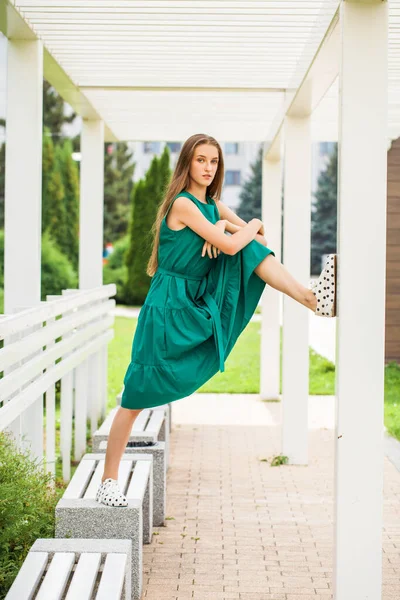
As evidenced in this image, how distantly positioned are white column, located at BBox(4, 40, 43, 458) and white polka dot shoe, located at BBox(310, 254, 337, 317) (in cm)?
220

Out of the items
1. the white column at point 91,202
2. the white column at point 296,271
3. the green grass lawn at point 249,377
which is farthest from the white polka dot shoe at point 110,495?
the white column at point 91,202

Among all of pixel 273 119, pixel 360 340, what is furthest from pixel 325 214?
pixel 360 340

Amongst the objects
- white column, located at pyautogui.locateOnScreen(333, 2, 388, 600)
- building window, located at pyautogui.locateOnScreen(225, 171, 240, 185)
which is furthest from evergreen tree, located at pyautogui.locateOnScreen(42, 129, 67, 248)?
building window, located at pyautogui.locateOnScreen(225, 171, 240, 185)

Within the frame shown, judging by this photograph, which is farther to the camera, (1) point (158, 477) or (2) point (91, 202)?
(2) point (91, 202)

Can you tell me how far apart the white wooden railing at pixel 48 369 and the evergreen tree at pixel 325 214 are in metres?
35.6

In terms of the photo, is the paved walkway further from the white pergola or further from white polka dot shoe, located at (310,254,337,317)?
white polka dot shoe, located at (310,254,337,317)

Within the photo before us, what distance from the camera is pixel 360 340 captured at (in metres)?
3.81

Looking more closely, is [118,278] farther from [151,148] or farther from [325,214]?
[151,148]

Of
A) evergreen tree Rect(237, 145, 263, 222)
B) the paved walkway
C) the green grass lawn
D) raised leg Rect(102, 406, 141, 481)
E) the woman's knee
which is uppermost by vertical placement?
evergreen tree Rect(237, 145, 263, 222)

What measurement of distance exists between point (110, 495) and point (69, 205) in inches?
820

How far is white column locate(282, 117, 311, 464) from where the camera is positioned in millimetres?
6891

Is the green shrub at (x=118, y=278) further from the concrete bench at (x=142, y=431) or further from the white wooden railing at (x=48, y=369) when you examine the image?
the concrete bench at (x=142, y=431)

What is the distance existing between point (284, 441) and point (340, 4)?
3.97 metres

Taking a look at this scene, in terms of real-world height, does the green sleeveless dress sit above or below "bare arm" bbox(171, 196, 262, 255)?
below
